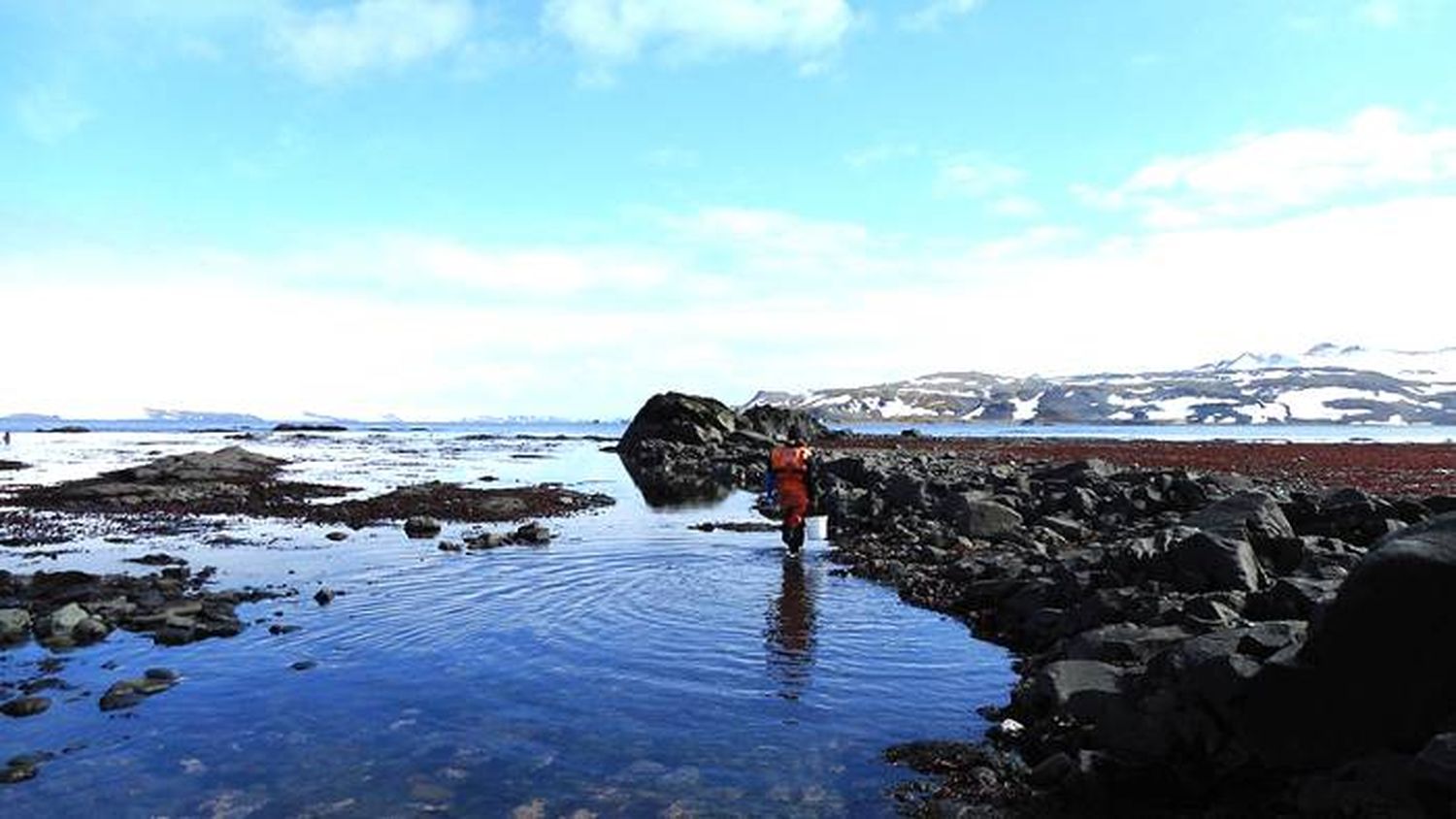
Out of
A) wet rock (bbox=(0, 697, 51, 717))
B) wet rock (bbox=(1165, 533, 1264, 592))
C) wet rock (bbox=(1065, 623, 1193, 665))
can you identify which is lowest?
wet rock (bbox=(0, 697, 51, 717))

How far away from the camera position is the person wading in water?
22531mm

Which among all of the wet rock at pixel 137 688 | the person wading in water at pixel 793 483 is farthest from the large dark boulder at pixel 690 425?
the wet rock at pixel 137 688

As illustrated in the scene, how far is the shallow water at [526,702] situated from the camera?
27.8 feet

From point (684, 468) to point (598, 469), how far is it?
248 inches

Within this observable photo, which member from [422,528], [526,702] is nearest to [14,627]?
[526,702]

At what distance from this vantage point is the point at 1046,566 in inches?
674

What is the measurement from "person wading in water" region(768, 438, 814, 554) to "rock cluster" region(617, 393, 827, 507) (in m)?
17.6

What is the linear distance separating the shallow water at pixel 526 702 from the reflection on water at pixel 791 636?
6cm

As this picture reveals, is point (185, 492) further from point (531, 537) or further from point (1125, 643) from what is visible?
point (1125, 643)

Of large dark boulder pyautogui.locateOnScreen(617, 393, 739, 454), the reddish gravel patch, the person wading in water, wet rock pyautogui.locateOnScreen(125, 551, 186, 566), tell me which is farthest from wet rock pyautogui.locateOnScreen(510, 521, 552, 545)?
large dark boulder pyautogui.locateOnScreen(617, 393, 739, 454)

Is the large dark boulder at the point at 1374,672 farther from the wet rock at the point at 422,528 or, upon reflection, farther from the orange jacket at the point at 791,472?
the wet rock at the point at 422,528

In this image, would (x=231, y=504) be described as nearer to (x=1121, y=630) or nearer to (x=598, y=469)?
(x=598, y=469)

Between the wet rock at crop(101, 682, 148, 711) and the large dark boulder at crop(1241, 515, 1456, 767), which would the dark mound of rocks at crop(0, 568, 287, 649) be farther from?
the large dark boulder at crop(1241, 515, 1456, 767)

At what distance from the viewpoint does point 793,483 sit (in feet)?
74.4
